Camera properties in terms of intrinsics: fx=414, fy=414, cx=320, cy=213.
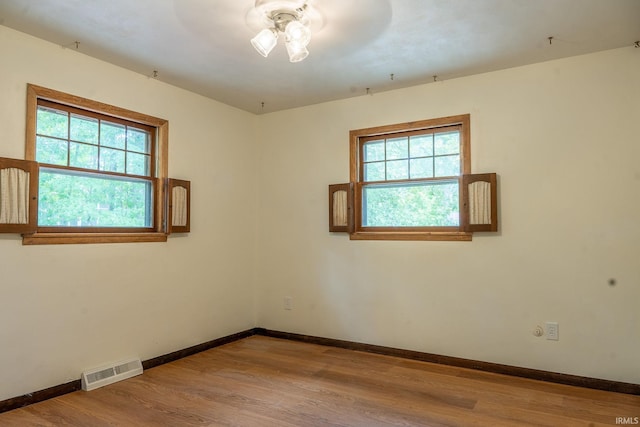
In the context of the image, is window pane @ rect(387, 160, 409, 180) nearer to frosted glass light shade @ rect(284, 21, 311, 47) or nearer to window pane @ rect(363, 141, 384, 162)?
window pane @ rect(363, 141, 384, 162)

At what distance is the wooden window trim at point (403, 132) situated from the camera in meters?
3.52

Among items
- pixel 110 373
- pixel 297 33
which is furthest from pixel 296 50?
pixel 110 373

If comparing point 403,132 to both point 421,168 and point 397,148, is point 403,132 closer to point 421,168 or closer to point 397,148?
point 397,148

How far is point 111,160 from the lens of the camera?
3.33m

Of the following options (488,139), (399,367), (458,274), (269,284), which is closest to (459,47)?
(488,139)

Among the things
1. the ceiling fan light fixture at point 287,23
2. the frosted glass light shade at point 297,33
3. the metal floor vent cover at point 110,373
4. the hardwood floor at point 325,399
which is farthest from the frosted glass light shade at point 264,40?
the metal floor vent cover at point 110,373

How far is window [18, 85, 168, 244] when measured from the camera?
9.50 feet

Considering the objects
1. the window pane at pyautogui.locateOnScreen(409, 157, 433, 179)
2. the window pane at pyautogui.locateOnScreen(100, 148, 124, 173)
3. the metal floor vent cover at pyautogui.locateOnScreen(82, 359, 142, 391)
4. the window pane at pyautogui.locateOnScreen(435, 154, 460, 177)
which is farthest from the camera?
the window pane at pyautogui.locateOnScreen(409, 157, 433, 179)

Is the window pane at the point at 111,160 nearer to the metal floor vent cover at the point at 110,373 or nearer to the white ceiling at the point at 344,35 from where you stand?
the white ceiling at the point at 344,35

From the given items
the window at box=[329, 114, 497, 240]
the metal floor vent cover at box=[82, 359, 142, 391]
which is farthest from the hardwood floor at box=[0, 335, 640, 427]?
the window at box=[329, 114, 497, 240]

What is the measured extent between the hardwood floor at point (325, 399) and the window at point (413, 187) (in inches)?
47.3

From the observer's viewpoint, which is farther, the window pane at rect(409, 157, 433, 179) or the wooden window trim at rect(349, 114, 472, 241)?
the window pane at rect(409, 157, 433, 179)

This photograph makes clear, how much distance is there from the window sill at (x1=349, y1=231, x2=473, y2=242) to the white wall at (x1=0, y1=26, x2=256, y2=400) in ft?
4.44

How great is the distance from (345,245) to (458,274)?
1.11 meters
